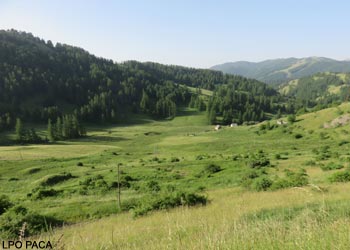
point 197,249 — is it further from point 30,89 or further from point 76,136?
point 30,89

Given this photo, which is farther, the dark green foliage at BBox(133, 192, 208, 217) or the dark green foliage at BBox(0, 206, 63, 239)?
the dark green foliage at BBox(133, 192, 208, 217)

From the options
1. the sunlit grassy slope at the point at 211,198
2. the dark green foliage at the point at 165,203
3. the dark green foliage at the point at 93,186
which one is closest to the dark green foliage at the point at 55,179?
the sunlit grassy slope at the point at 211,198

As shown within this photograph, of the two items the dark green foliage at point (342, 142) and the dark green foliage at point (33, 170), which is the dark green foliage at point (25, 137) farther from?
the dark green foliage at point (342, 142)

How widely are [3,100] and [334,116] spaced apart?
6756 inches

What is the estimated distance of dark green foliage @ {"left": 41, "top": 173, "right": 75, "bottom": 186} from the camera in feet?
149

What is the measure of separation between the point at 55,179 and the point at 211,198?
3303 centimetres

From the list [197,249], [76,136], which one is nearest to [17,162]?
[76,136]

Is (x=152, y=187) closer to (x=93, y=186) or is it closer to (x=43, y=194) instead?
(x=93, y=186)

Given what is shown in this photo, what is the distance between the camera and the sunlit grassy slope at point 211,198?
528 centimetres

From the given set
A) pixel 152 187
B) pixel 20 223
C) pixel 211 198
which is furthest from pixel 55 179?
pixel 211 198

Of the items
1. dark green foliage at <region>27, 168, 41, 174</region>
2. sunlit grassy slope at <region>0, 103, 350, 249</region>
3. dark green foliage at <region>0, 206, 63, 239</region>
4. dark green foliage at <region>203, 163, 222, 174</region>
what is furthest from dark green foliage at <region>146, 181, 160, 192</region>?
dark green foliage at <region>27, 168, 41, 174</region>

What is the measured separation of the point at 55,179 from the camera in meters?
46.8

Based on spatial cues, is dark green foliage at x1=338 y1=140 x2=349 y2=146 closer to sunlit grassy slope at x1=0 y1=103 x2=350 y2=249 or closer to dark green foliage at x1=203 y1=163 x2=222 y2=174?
sunlit grassy slope at x1=0 y1=103 x2=350 y2=249

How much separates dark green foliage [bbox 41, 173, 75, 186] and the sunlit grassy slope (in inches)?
47.0
